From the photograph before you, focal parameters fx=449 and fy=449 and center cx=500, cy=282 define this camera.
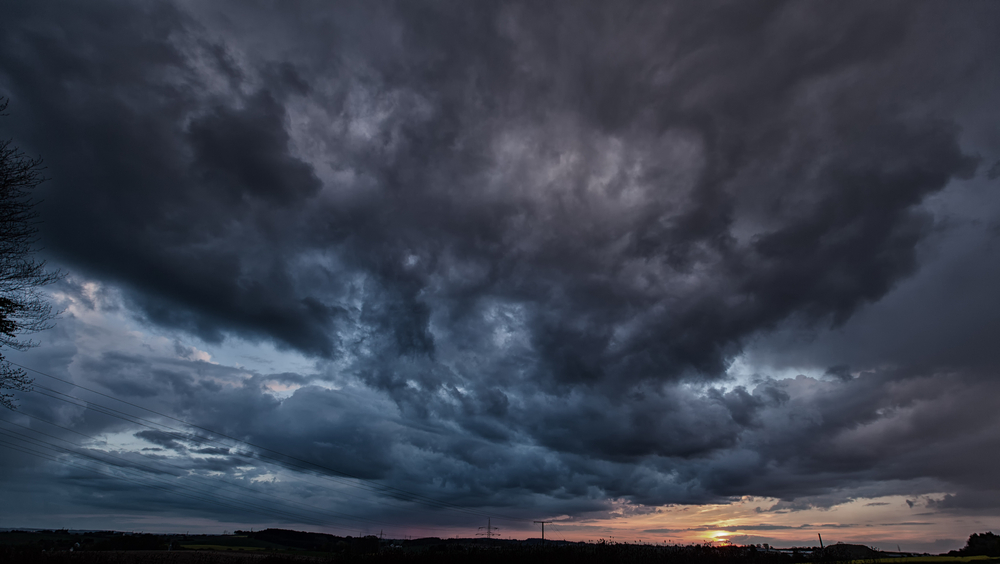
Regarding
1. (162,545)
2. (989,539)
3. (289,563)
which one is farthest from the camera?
(162,545)

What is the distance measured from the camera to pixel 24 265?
28.2 meters

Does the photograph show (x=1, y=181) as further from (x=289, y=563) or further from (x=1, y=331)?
(x=289, y=563)

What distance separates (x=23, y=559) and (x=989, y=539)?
451 ft

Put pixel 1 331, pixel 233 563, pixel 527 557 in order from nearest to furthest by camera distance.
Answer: pixel 1 331, pixel 527 557, pixel 233 563

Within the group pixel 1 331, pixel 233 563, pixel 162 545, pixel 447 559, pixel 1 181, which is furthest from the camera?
pixel 162 545

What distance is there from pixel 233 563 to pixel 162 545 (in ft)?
367

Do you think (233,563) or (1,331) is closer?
(1,331)

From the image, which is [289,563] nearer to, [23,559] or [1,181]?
[23,559]

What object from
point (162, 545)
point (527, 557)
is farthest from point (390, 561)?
point (162, 545)

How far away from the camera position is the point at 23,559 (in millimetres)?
38312

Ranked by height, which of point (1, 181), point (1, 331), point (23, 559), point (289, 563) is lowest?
point (289, 563)

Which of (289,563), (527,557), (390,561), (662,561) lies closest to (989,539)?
(662,561)

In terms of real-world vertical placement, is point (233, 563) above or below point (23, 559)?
below

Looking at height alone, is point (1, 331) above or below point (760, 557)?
above
